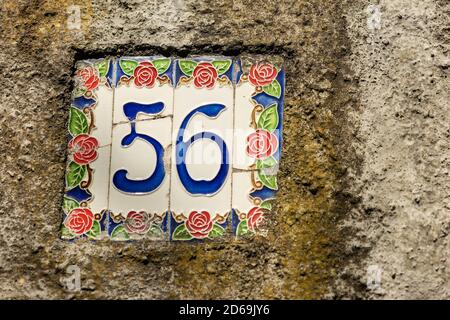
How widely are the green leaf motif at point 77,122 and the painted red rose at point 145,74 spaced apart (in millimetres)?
156

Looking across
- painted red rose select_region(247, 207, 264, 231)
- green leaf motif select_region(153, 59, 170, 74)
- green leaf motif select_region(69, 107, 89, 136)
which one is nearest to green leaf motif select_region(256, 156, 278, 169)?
painted red rose select_region(247, 207, 264, 231)

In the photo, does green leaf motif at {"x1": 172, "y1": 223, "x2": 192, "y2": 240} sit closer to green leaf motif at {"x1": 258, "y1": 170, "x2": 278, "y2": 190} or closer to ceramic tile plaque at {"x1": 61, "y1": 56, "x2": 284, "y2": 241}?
ceramic tile plaque at {"x1": 61, "y1": 56, "x2": 284, "y2": 241}

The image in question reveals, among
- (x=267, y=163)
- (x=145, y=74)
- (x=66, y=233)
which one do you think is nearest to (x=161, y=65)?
(x=145, y=74)

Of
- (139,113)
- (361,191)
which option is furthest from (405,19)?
(139,113)

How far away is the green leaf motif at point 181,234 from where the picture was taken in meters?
1.63

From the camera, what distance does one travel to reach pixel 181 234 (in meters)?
1.63

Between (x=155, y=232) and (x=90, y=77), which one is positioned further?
(x=90, y=77)

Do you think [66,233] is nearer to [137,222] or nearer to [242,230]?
[137,222]

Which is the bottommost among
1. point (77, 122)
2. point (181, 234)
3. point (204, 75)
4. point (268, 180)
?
point (181, 234)

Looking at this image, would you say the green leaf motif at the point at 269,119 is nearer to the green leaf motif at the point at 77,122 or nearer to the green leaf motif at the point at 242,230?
the green leaf motif at the point at 242,230

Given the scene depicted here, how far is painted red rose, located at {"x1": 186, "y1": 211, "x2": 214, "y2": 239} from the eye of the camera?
163 centimetres

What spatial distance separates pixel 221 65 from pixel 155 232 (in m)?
0.44
